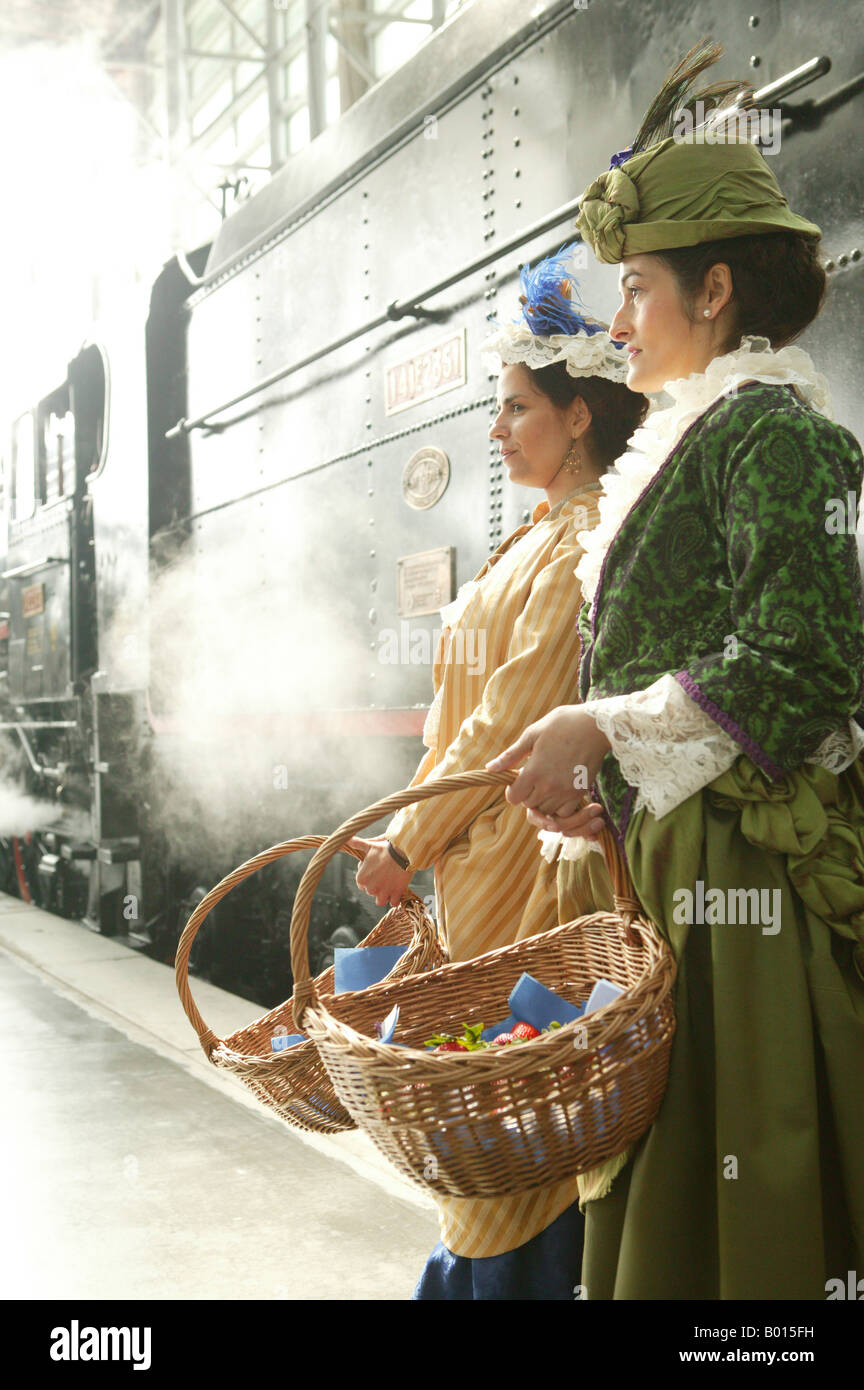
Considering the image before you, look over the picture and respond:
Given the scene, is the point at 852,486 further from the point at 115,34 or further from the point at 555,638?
the point at 115,34

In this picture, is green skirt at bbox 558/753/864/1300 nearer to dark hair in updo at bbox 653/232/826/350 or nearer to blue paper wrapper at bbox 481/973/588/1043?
blue paper wrapper at bbox 481/973/588/1043

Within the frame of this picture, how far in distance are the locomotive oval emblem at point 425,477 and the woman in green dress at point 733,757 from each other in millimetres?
1978

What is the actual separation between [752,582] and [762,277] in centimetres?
37

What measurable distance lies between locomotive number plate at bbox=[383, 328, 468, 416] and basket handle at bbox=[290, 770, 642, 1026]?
211 centimetres

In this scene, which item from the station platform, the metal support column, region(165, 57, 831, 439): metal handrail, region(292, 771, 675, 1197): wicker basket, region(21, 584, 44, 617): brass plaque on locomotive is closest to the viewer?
region(292, 771, 675, 1197): wicker basket

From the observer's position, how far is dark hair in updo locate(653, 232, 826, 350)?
1.35m

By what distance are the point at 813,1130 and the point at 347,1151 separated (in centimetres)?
212

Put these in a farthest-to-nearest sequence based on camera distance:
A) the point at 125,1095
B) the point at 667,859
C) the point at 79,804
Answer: the point at 79,804 → the point at 125,1095 → the point at 667,859

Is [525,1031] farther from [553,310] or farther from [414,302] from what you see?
[414,302]

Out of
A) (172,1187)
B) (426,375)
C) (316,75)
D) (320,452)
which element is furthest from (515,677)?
(316,75)

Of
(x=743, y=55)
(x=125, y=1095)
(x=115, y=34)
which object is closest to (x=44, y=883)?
(x=125, y=1095)

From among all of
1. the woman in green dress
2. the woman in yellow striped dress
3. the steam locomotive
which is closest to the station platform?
the steam locomotive

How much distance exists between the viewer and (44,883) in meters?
7.09

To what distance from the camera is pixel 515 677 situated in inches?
62.6
